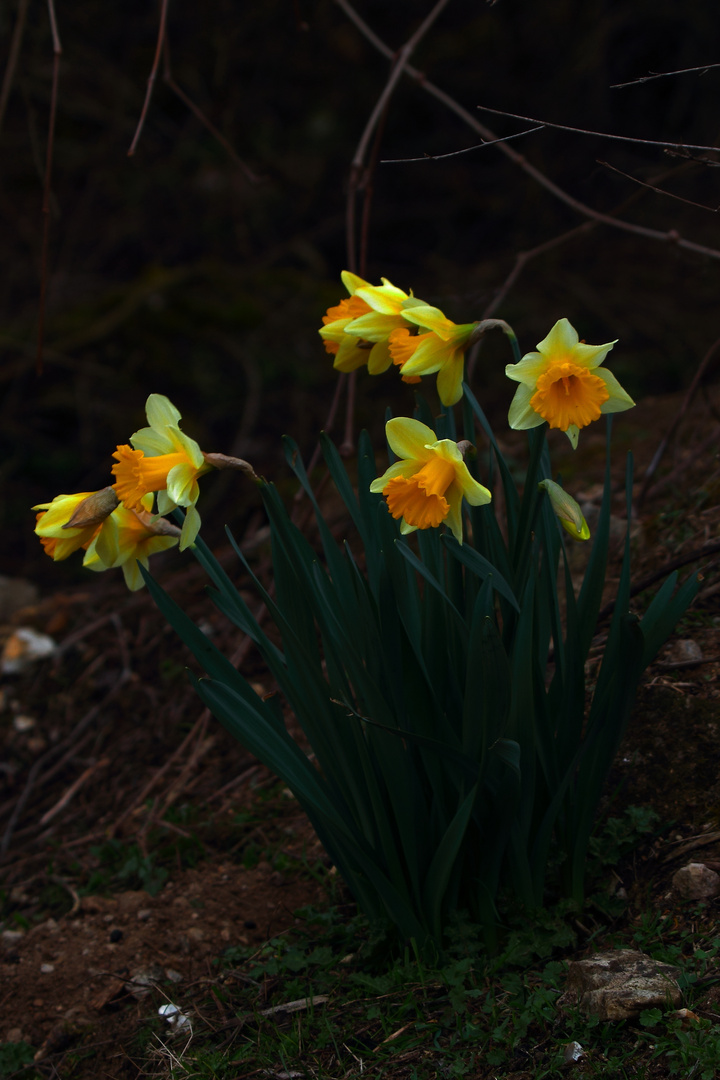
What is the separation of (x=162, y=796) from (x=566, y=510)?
1.48m

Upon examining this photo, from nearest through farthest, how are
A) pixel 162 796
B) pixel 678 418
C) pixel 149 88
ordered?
pixel 149 88 < pixel 678 418 < pixel 162 796

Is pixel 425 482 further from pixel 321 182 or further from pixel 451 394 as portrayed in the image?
pixel 321 182

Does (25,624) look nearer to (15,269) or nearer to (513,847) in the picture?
(513,847)

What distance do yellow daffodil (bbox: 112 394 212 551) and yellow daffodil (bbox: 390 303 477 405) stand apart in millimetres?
309

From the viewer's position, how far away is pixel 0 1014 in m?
1.56

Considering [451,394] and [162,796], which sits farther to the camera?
[162,796]

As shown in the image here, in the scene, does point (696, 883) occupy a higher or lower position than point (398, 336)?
lower

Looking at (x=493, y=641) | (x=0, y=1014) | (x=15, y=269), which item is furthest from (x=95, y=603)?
(x=15, y=269)

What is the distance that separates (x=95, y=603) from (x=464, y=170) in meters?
3.66

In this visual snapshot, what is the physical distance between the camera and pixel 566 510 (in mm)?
1200

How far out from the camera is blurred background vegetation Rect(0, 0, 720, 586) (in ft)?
13.7

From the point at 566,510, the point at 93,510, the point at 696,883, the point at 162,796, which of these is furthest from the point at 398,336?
the point at 162,796

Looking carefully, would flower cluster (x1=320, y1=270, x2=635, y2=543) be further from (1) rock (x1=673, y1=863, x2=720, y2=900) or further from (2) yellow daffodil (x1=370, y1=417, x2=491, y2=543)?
(1) rock (x1=673, y1=863, x2=720, y2=900)

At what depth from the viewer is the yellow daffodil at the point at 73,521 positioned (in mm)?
1192
